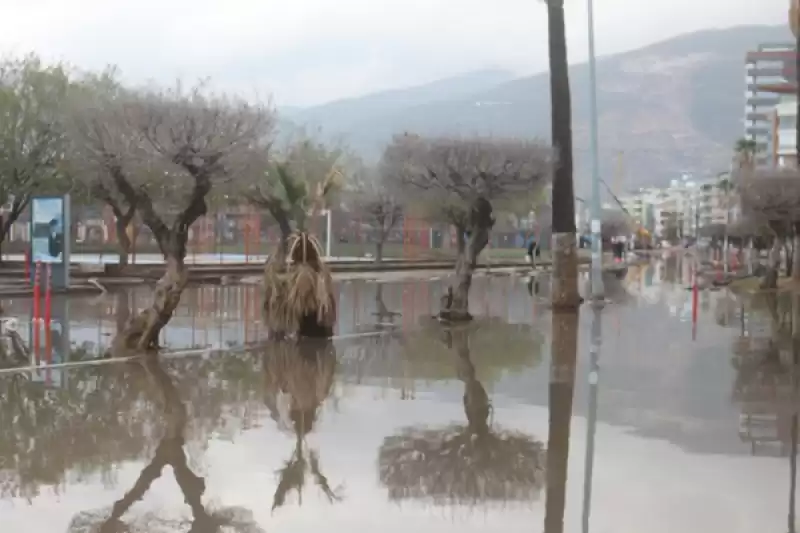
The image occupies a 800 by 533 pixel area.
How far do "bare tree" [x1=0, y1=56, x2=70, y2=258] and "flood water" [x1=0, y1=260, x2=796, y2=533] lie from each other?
21.3 metres

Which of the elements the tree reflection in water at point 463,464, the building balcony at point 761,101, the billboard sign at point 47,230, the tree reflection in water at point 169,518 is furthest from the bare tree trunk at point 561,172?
the building balcony at point 761,101

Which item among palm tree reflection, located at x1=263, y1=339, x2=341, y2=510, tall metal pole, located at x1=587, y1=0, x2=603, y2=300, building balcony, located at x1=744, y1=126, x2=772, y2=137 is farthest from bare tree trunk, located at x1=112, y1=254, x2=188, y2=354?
building balcony, located at x1=744, y1=126, x2=772, y2=137

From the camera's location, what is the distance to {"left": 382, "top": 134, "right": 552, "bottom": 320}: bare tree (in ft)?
66.0

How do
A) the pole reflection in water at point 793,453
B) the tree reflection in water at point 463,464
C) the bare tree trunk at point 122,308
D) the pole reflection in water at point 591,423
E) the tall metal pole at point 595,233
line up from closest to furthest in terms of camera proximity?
the pole reflection in water at point 793,453, the pole reflection in water at point 591,423, the tree reflection in water at point 463,464, the tall metal pole at point 595,233, the bare tree trunk at point 122,308

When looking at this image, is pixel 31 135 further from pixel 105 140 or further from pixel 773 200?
pixel 773 200

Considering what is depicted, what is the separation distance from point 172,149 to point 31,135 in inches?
966

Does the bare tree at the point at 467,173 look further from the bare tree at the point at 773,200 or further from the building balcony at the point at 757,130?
the building balcony at the point at 757,130

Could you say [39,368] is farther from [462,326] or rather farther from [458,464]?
[462,326]

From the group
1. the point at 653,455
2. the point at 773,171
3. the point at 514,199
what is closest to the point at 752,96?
the point at 773,171

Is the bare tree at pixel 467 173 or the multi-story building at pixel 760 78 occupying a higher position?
the multi-story building at pixel 760 78

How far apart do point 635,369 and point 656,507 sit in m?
6.63

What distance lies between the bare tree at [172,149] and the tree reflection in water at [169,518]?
6219mm

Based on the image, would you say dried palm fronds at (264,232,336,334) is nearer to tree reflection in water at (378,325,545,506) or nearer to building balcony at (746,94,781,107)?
tree reflection in water at (378,325,545,506)

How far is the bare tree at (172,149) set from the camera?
1491cm
